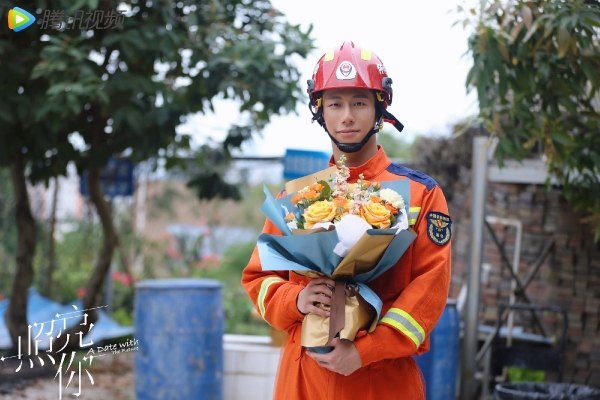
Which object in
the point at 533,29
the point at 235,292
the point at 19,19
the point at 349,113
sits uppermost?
the point at 19,19

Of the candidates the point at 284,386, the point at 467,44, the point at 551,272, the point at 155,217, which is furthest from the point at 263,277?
the point at 155,217

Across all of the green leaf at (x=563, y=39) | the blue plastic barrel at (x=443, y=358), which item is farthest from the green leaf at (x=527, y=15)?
the blue plastic barrel at (x=443, y=358)

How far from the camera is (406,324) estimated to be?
7.43ft

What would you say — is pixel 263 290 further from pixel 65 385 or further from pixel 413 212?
pixel 65 385

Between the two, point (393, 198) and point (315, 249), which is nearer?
point (315, 249)

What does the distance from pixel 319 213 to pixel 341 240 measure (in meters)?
0.12

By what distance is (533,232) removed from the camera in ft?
22.0

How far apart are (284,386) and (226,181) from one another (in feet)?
19.0

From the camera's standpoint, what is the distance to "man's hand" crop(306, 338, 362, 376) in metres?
2.24

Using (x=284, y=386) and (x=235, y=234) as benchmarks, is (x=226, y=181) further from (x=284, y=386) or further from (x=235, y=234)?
(x=284, y=386)

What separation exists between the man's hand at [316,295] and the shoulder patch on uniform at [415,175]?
485mm

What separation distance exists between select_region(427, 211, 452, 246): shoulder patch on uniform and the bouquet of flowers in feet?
0.38

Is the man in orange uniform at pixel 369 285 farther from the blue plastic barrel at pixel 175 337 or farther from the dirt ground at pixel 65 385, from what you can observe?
the dirt ground at pixel 65 385

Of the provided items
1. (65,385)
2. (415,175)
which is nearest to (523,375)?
(65,385)
